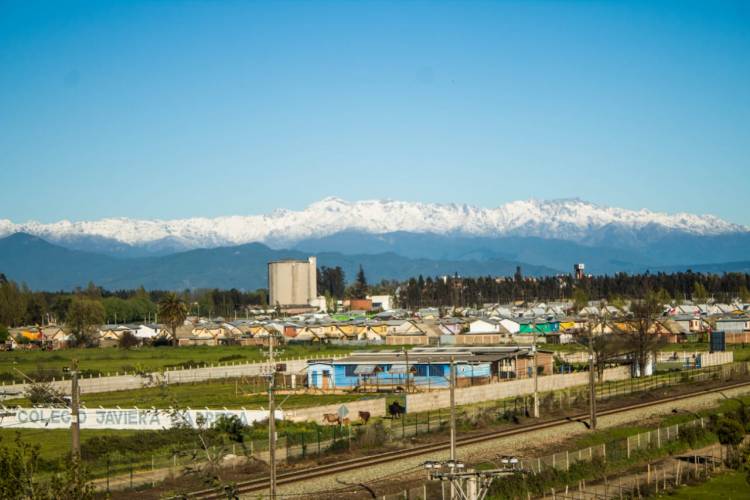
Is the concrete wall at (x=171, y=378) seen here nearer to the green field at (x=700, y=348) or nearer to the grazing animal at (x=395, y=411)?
the grazing animal at (x=395, y=411)

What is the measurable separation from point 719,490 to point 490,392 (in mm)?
25910

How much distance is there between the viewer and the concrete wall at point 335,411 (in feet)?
175

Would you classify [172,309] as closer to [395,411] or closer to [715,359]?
[715,359]

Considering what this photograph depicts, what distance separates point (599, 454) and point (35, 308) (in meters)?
163

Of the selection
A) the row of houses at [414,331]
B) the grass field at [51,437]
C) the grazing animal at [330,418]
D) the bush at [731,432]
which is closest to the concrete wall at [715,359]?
the row of houses at [414,331]

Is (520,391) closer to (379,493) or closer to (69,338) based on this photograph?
(379,493)

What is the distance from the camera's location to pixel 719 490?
38.2 metres

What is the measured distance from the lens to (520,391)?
66.5m

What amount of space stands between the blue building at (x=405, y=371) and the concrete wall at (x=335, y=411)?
1483 centimetres

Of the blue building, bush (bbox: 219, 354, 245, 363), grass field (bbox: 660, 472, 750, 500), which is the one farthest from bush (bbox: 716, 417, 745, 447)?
bush (bbox: 219, 354, 245, 363)

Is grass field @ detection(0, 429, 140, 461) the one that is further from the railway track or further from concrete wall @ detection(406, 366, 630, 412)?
concrete wall @ detection(406, 366, 630, 412)

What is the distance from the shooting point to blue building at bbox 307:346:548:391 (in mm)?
73938

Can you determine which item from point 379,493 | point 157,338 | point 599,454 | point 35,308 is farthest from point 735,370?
point 35,308

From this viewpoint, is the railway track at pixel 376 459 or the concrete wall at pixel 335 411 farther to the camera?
the concrete wall at pixel 335 411
